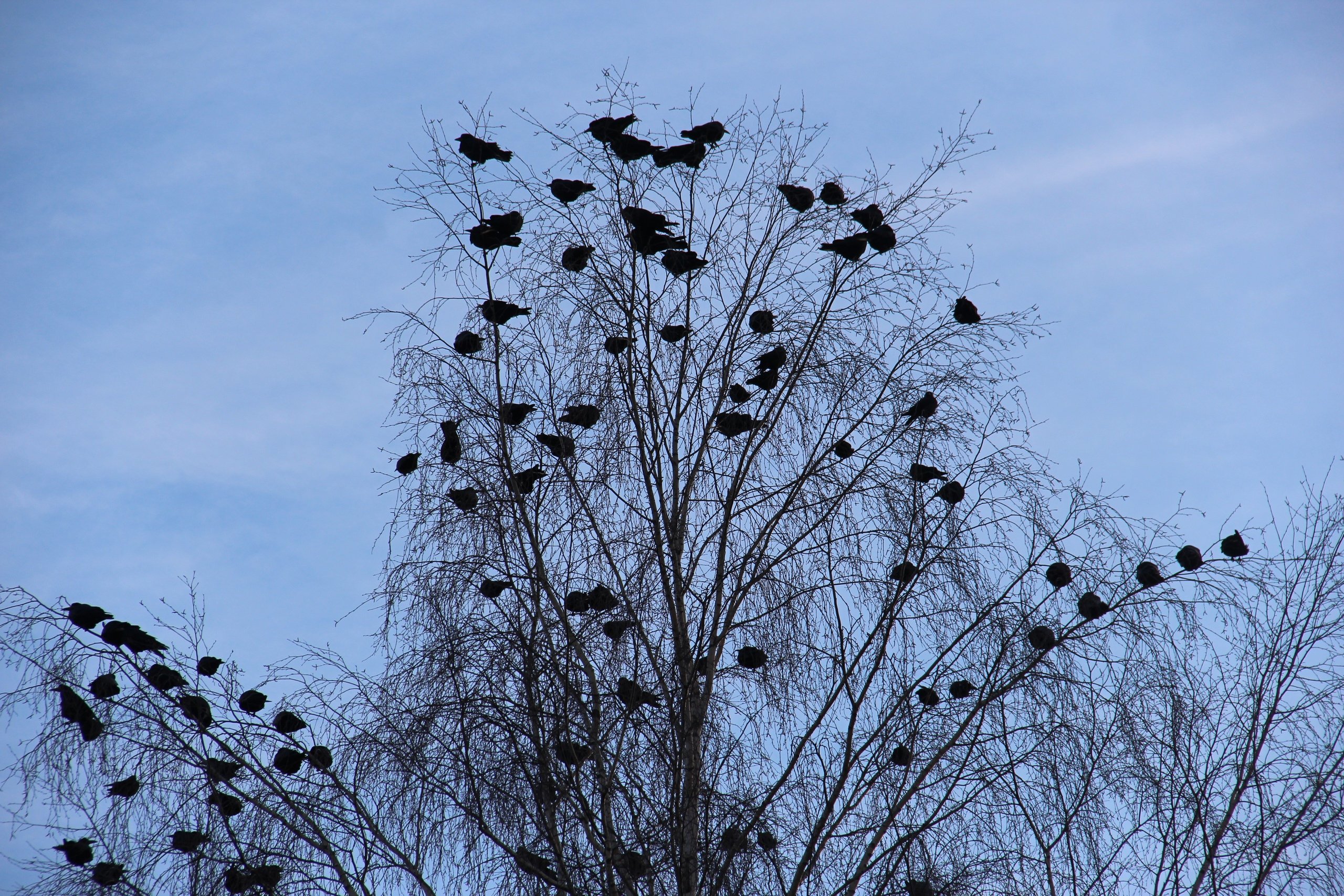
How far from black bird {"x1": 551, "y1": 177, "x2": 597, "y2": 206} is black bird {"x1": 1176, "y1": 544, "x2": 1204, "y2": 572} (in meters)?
3.16

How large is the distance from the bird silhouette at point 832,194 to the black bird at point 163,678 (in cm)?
358

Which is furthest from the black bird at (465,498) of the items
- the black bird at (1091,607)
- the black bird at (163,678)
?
the black bird at (1091,607)

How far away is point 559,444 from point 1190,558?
9.37 ft

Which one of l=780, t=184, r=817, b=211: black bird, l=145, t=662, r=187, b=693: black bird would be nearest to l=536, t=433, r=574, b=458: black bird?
l=780, t=184, r=817, b=211: black bird

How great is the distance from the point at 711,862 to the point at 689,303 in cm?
250

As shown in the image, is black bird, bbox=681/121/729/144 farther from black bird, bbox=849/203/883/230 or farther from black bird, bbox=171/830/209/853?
black bird, bbox=171/830/209/853

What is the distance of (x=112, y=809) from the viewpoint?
16.5 feet

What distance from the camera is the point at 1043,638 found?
4875 mm

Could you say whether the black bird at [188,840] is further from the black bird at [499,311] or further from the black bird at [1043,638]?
the black bird at [1043,638]

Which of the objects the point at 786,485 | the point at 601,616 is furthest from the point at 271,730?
the point at 786,485

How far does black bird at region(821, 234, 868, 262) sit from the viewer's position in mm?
5277

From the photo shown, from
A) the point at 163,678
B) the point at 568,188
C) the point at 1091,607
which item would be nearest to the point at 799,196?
the point at 568,188

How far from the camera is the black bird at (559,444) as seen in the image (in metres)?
4.98

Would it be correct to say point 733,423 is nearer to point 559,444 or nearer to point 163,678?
point 559,444
